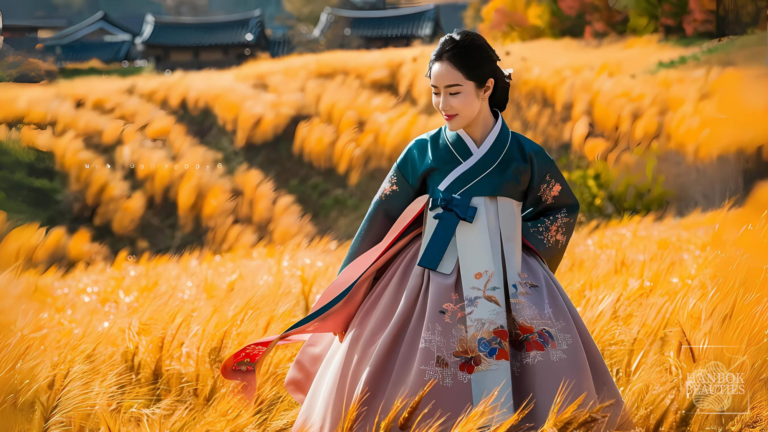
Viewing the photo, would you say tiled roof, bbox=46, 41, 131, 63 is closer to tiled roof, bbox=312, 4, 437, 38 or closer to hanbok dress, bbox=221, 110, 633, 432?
tiled roof, bbox=312, 4, 437, 38

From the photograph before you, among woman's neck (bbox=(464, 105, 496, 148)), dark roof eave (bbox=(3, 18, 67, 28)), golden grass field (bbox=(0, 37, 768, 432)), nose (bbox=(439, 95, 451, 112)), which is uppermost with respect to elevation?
dark roof eave (bbox=(3, 18, 67, 28))

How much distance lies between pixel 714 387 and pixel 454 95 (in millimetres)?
1343

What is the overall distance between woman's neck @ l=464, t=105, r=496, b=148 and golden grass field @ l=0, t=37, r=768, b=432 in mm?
845

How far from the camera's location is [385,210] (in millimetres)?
1494

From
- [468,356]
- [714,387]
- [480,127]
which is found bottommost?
[714,387]

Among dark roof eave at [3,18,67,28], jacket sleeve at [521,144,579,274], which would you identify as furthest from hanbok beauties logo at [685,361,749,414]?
dark roof eave at [3,18,67,28]

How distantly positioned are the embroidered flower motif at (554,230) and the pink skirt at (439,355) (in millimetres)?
72

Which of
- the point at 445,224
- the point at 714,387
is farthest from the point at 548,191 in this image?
the point at 714,387

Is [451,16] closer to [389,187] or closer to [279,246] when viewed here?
[279,246]

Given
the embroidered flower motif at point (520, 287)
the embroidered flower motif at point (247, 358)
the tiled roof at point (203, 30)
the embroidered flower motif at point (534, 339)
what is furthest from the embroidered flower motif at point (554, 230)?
the tiled roof at point (203, 30)

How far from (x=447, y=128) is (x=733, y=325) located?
1413mm

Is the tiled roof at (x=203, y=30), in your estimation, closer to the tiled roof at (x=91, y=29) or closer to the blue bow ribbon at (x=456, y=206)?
the tiled roof at (x=91, y=29)

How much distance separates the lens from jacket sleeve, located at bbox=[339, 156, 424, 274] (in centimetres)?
149

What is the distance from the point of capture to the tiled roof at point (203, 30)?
98.2 inches
